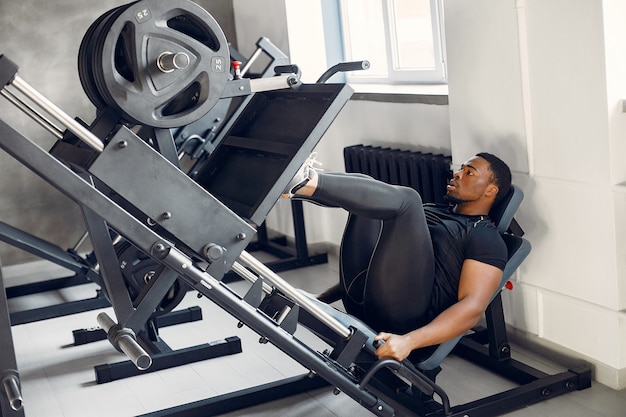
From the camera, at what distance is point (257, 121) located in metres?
2.70

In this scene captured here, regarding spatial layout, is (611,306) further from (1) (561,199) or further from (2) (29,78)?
(2) (29,78)

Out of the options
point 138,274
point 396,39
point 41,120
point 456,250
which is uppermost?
point 396,39

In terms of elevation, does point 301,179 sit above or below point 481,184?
above

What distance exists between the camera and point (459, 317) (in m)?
2.68

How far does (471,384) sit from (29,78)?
145 inches

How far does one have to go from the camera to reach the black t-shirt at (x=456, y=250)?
2793 mm

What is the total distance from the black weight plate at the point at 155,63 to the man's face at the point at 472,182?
109 cm

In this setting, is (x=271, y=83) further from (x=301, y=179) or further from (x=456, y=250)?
(x=456, y=250)

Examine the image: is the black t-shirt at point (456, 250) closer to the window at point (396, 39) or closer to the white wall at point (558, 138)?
the white wall at point (558, 138)

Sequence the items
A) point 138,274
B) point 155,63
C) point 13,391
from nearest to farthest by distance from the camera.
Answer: point 155,63, point 13,391, point 138,274

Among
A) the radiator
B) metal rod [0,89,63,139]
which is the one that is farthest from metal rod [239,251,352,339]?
the radiator

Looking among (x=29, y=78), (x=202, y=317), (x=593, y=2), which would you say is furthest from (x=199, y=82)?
(x=29, y=78)

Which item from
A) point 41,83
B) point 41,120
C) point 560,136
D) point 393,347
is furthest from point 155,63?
point 41,83

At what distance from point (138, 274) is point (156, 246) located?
134cm
